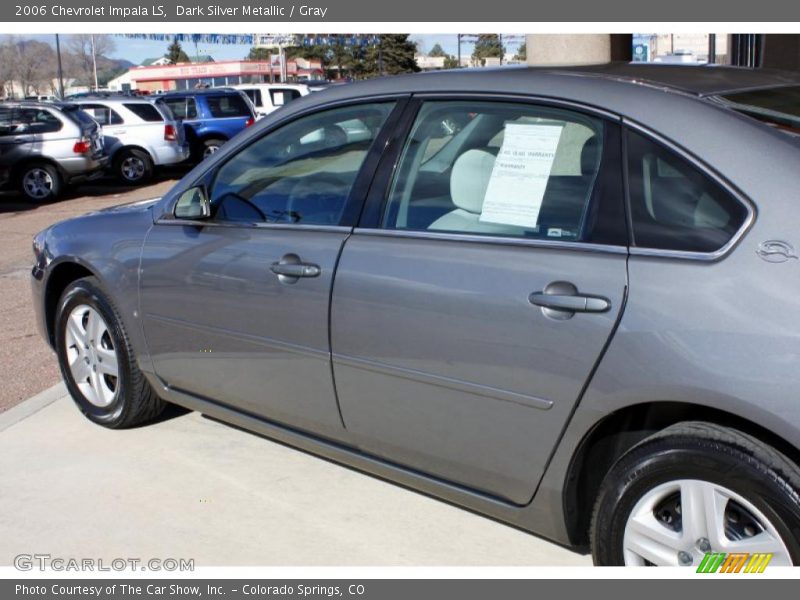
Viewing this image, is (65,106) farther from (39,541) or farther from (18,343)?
(39,541)

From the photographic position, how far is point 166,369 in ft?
14.3

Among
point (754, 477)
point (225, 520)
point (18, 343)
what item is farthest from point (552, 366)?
point (18, 343)

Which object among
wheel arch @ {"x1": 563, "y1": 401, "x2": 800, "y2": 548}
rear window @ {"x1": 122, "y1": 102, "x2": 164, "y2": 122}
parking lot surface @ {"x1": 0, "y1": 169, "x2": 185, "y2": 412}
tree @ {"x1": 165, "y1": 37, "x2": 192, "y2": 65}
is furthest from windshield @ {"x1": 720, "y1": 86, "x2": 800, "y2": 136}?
tree @ {"x1": 165, "y1": 37, "x2": 192, "y2": 65}

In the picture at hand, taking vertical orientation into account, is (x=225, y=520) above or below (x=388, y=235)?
below

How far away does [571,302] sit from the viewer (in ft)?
9.31

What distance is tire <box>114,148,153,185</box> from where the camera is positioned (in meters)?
18.6

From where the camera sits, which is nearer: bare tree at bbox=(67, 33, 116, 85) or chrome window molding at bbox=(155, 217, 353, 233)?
chrome window molding at bbox=(155, 217, 353, 233)

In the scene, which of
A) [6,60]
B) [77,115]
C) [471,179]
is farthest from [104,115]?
[6,60]

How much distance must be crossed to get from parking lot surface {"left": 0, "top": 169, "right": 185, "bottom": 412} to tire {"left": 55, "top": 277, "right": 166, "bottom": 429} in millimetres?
717

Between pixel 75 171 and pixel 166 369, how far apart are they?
12929 millimetres

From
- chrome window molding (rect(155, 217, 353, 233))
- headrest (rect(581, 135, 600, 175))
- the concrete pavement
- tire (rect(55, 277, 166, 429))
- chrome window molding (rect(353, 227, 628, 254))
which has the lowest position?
the concrete pavement

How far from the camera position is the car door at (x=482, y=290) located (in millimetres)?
2887

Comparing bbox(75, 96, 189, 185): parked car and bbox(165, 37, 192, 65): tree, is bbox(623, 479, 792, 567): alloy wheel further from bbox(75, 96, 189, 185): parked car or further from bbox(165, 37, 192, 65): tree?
bbox(165, 37, 192, 65): tree

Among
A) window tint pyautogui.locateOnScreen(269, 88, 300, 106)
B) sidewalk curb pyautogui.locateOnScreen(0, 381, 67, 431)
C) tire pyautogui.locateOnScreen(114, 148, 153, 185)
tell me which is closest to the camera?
A: sidewalk curb pyautogui.locateOnScreen(0, 381, 67, 431)
